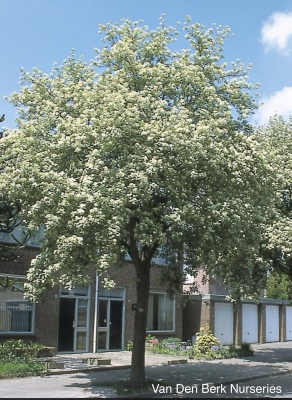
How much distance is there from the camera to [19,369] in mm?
17031

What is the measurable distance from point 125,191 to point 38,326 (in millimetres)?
12344

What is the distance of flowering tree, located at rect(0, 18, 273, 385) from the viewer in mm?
13062

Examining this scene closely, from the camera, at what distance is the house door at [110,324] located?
1032 inches

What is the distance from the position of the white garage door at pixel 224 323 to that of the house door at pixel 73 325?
10690 mm

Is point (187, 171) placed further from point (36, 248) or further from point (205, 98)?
point (36, 248)

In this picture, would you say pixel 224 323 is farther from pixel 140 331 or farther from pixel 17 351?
pixel 140 331

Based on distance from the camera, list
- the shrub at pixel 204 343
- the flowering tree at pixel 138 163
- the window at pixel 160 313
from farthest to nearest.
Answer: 1. the window at pixel 160 313
2. the shrub at pixel 204 343
3. the flowering tree at pixel 138 163

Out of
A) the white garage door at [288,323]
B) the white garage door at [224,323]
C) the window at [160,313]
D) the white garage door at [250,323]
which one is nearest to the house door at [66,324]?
the window at [160,313]

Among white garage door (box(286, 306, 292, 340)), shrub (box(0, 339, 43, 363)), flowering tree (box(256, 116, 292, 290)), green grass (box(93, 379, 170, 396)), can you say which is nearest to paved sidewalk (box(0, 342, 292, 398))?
green grass (box(93, 379, 170, 396))

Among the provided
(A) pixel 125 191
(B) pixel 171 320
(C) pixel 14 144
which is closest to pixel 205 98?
(A) pixel 125 191

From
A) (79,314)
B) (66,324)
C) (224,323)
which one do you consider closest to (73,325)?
(66,324)

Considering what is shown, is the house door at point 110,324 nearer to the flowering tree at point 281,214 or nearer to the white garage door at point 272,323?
the flowering tree at point 281,214

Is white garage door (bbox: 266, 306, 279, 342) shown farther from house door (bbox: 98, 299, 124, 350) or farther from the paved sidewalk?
house door (bbox: 98, 299, 124, 350)

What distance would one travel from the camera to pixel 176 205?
13.7 metres
